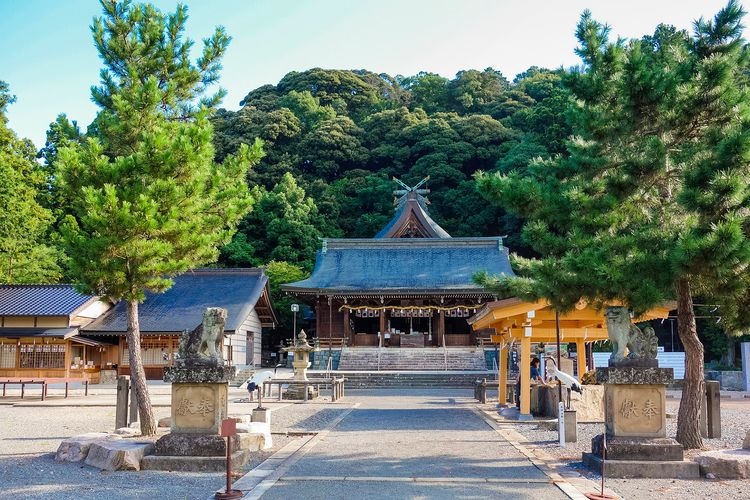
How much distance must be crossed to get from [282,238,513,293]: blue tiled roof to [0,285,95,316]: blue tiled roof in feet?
32.8

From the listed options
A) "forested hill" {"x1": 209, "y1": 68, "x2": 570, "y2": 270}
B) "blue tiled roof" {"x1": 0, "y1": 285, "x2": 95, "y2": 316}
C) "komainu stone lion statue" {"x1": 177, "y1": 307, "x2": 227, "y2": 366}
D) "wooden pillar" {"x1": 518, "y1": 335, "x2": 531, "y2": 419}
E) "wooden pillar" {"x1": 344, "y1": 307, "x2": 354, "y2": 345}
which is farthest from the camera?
"forested hill" {"x1": 209, "y1": 68, "x2": 570, "y2": 270}

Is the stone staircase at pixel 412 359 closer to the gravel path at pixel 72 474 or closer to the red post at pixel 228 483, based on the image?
the gravel path at pixel 72 474

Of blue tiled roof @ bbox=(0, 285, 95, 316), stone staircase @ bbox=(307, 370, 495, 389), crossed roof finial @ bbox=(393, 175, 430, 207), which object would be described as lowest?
stone staircase @ bbox=(307, 370, 495, 389)

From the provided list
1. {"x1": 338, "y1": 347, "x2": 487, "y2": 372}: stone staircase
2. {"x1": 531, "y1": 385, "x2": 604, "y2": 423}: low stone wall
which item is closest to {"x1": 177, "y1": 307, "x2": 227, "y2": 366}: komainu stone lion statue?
{"x1": 531, "y1": 385, "x2": 604, "y2": 423}: low stone wall

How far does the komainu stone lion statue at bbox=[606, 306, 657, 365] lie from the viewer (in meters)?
8.16

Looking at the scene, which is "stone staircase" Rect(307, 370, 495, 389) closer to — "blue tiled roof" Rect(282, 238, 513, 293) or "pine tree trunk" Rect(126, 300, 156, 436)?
"blue tiled roof" Rect(282, 238, 513, 293)

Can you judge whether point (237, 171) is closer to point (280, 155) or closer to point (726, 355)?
point (726, 355)

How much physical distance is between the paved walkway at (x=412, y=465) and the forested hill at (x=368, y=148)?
32.8m

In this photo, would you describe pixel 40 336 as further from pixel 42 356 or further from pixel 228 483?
pixel 228 483

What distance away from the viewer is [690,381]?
9266 mm

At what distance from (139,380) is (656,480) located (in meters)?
7.81

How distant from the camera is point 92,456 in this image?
27.6 ft

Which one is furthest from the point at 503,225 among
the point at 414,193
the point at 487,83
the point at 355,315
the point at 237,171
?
the point at 237,171

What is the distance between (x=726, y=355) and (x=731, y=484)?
98.1 feet
